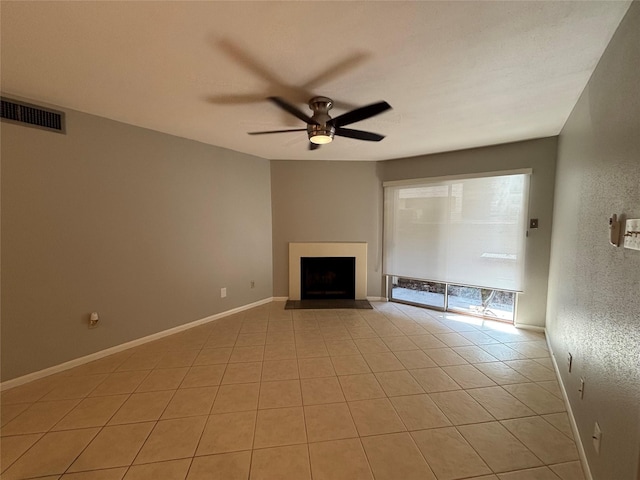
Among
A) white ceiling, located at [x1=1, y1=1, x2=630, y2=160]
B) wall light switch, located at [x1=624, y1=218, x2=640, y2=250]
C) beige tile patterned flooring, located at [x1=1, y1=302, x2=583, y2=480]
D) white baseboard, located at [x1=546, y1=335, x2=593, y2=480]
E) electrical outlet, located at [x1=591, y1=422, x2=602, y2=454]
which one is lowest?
beige tile patterned flooring, located at [x1=1, y1=302, x2=583, y2=480]

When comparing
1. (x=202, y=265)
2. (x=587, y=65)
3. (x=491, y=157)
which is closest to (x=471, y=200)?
(x=491, y=157)

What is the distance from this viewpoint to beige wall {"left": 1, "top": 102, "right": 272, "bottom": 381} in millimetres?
2137

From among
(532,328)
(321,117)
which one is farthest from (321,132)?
(532,328)

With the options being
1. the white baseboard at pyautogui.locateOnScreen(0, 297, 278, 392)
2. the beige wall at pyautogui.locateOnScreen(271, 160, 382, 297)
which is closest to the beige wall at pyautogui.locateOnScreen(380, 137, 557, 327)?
the beige wall at pyautogui.locateOnScreen(271, 160, 382, 297)

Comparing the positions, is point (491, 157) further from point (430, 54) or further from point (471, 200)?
point (430, 54)

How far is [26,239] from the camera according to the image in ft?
7.06

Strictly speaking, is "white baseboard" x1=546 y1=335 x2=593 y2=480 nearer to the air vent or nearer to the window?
the window

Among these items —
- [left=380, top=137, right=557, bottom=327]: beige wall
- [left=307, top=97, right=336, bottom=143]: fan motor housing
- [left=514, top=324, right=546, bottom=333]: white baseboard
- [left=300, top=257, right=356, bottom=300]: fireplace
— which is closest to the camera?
[left=307, top=97, right=336, bottom=143]: fan motor housing

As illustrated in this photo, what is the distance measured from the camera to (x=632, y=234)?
1041 mm

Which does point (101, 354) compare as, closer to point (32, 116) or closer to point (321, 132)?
point (32, 116)

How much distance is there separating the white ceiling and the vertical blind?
1058 millimetres

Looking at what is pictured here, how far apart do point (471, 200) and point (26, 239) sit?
186 inches

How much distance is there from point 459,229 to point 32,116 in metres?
4.66

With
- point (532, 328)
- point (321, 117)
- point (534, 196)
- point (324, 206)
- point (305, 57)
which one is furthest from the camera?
point (324, 206)
